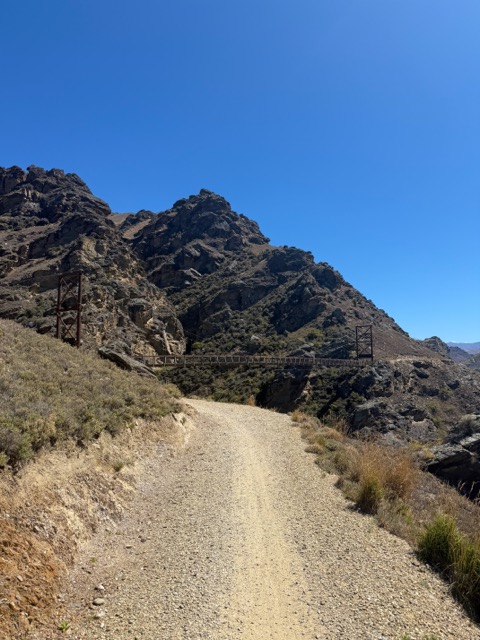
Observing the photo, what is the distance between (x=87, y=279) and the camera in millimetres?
49000

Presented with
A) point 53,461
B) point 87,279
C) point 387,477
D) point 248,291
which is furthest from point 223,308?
point 53,461

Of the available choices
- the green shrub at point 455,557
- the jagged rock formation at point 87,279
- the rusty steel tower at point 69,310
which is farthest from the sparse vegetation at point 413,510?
the jagged rock formation at point 87,279

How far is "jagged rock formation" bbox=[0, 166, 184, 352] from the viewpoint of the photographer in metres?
41.8

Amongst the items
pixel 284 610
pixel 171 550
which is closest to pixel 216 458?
pixel 171 550

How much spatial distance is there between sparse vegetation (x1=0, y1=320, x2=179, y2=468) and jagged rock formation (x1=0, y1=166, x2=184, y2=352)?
69.3 ft

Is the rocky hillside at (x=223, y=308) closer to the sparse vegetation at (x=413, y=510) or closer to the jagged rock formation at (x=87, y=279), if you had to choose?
the jagged rock formation at (x=87, y=279)

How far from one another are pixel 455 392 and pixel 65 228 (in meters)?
65.7

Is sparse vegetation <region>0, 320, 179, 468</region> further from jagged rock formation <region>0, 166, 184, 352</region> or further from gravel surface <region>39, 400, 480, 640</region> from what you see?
jagged rock formation <region>0, 166, 184, 352</region>

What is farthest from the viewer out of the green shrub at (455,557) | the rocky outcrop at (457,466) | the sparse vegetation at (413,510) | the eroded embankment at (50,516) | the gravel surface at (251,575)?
the rocky outcrop at (457,466)

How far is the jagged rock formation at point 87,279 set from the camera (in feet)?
137

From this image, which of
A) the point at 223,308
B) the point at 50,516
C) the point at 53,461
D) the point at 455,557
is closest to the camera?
the point at 455,557

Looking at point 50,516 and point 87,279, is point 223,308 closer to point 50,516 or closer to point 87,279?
point 87,279

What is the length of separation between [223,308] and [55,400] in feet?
212

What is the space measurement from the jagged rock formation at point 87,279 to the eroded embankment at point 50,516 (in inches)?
1040
